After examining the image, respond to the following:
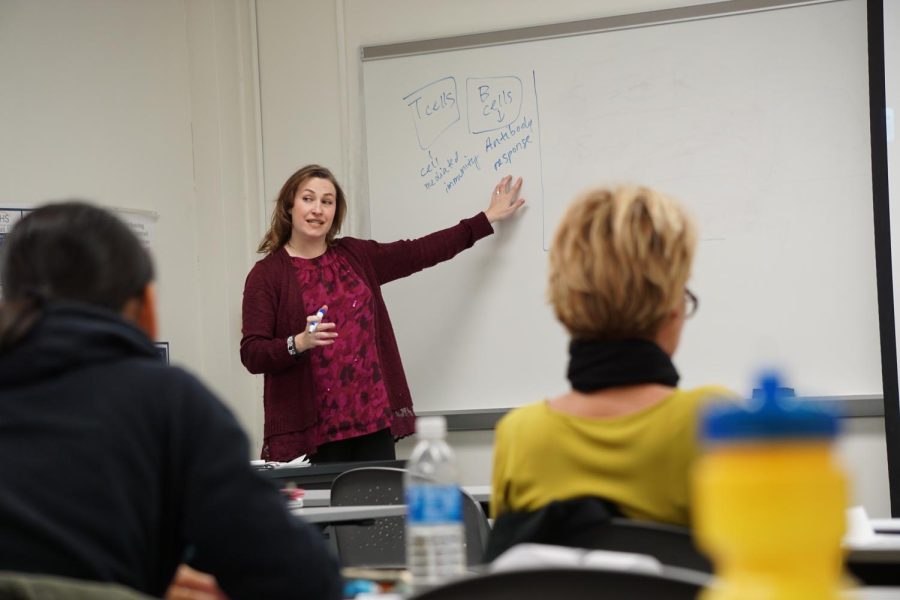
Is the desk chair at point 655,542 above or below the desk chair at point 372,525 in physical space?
above

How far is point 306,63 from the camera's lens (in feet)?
15.6

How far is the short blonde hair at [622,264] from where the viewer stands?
1.55 m

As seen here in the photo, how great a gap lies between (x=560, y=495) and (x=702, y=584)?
2.43ft

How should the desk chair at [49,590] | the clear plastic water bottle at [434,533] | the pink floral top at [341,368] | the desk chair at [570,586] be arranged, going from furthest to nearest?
the pink floral top at [341,368]
the clear plastic water bottle at [434,533]
the desk chair at [49,590]
the desk chair at [570,586]

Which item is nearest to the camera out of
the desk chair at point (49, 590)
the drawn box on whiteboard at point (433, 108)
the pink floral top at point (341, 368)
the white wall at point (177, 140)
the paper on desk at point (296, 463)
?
the desk chair at point (49, 590)

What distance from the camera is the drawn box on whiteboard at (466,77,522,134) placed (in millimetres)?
4387

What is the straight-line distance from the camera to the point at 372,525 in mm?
2697

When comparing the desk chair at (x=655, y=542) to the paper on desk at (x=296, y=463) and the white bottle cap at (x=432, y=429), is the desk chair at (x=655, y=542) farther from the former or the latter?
the paper on desk at (x=296, y=463)

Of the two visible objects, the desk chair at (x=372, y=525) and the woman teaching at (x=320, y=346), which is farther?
the woman teaching at (x=320, y=346)

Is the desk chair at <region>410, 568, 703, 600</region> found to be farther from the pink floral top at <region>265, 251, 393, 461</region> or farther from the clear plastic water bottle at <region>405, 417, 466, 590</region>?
the pink floral top at <region>265, 251, 393, 461</region>

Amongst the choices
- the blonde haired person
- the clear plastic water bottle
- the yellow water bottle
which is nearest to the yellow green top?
the blonde haired person

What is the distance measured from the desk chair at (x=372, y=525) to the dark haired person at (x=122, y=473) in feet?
4.07

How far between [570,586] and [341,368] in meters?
3.23

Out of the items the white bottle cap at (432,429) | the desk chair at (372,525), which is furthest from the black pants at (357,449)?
the white bottle cap at (432,429)
